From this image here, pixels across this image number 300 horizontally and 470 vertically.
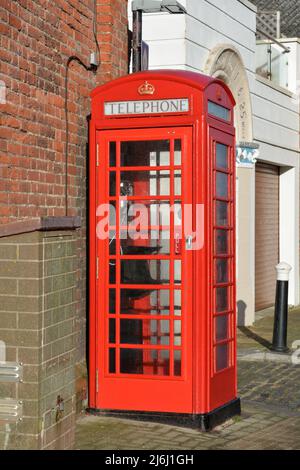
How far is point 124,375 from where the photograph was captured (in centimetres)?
732

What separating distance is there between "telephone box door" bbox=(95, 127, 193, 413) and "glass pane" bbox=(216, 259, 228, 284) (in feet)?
1.36

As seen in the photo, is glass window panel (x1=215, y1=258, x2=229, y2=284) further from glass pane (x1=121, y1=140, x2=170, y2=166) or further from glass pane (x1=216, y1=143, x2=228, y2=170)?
glass pane (x1=121, y1=140, x2=170, y2=166)

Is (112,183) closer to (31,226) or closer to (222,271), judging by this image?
(222,271)

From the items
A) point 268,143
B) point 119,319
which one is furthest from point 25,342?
point 268,143

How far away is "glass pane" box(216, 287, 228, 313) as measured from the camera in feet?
24.5

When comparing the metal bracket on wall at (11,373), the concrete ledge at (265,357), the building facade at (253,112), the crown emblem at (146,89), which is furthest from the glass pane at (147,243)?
the building facade at (253,112)

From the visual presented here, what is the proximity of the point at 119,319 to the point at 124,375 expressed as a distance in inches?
18.1

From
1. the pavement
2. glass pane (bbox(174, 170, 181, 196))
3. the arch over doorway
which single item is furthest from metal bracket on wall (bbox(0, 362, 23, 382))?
the arch over doorway

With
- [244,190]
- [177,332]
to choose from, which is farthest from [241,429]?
[244,190]

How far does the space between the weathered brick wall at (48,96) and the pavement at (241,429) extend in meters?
0.99

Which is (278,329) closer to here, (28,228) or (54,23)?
(54,23)

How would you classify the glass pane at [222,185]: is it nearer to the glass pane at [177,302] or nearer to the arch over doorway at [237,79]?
the glass pane at [177,302]

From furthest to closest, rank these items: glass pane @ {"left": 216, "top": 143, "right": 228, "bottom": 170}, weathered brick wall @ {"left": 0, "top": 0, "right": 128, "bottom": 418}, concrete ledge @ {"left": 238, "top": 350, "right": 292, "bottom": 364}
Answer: concrete ledge @ {"left": 238, "top": 350, "right": 292, "bottom": 364} → glass pane @ {"left": 216, "top": 143, "right": 228, "bottom": 170} → weathered brick wall @ {"left": 0, "top": 0, "right": 128, "bottom": 418}

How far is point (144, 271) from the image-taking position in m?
7.32
